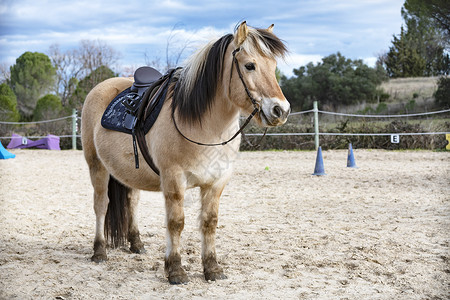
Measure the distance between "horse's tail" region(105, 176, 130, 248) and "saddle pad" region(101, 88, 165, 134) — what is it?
26.0 inches

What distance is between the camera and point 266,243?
4.08 m

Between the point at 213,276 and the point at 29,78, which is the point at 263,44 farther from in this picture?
the point at 29,78

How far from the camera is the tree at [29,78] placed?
2481 cm

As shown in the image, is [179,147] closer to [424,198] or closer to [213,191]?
[213,191]

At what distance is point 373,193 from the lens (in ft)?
21.7

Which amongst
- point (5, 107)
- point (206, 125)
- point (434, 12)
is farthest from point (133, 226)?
point (434, 12)

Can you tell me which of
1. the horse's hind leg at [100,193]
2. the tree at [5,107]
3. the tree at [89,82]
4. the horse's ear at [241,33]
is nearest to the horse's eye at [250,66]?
the horse's ear at [241,33]

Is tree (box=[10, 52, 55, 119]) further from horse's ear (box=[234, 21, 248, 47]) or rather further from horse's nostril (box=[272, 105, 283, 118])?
horse's nostril (box=[272, 105, 283, 118])

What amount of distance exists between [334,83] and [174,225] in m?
23.4

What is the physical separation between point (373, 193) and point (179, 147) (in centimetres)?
457

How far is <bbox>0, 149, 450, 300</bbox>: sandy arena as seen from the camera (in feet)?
9.63

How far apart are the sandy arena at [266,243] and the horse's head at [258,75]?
1.23 meters

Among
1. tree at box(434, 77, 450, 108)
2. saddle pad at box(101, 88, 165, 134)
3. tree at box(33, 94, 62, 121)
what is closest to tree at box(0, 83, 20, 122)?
tree at box(33, 94, 62, 121)

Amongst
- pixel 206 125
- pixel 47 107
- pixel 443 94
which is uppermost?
pixel 443 94
